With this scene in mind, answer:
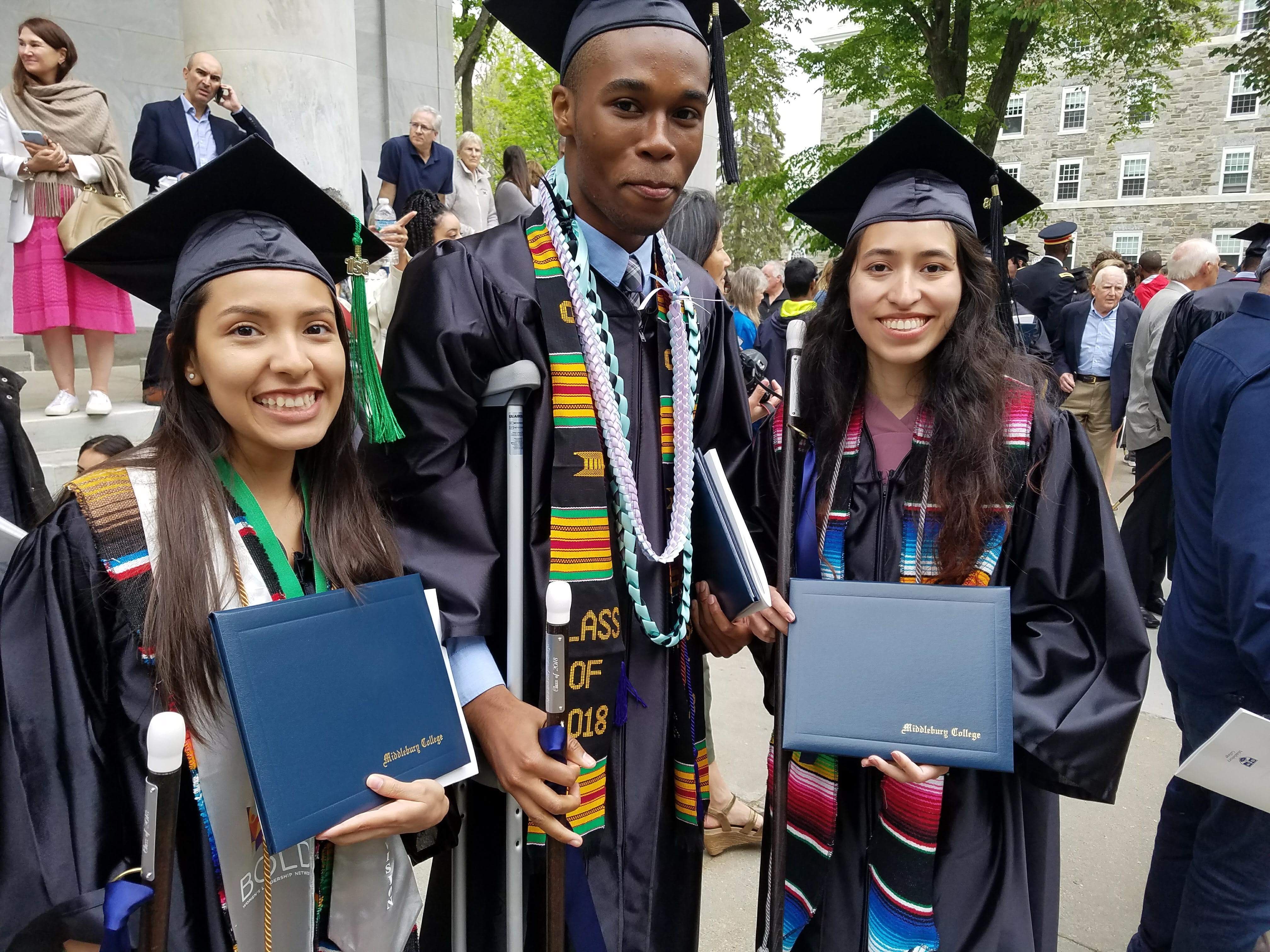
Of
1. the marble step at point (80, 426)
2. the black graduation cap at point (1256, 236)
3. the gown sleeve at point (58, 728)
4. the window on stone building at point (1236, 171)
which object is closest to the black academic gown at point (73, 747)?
the gown sleeve at point (58, 728)

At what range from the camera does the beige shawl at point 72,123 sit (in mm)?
4566

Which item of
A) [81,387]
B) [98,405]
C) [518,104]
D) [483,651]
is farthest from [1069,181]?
[483,651]

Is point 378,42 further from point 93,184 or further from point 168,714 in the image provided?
point 168,714

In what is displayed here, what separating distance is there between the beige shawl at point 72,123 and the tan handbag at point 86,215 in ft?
0.31

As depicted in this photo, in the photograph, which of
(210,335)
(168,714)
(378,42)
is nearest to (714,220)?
(210,335)

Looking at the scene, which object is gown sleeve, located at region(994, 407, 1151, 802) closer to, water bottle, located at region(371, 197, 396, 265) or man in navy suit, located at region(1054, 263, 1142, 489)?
water bottle, located at region(371, 197, 396, 265)

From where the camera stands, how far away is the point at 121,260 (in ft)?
5.42

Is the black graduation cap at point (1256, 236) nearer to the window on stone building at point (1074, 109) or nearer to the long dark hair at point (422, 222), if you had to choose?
the long dark hair at point (422, 222)

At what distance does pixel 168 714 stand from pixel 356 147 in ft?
17.8

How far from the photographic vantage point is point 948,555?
1889 mm

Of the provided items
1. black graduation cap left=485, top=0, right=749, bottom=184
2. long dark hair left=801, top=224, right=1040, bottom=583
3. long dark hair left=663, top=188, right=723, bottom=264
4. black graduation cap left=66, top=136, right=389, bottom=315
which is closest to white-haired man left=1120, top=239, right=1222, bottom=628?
long dark hair left=663, top=188, right=723, bottom=264

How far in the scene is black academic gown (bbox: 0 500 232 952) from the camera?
131 cm

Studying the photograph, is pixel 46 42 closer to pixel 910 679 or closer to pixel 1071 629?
pixel 910 679

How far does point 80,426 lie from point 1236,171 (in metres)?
37.2
